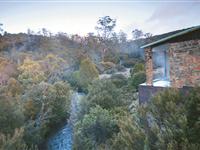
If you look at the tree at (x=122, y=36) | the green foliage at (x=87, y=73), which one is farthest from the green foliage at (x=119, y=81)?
the tree at (x=122, y=36)

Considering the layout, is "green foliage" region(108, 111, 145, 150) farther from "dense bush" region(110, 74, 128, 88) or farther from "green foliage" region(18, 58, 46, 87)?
"green foliage" region(18, 58, 46, 87)

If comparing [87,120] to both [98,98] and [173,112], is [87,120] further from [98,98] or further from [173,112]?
[173,112]

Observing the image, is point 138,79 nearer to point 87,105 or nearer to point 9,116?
point 87,105

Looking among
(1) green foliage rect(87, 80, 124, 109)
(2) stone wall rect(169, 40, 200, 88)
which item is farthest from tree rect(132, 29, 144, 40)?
(2) stone wall rect(169, 40, 200, 88)

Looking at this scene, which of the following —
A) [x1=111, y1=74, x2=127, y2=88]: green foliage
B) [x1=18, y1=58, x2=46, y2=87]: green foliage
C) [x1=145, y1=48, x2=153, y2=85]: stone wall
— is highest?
[x1=145, y1=48, x2=153, y2=85]: stone wall

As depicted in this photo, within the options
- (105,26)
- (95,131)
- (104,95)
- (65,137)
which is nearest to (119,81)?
(104,95)

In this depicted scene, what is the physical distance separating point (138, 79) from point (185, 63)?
13.7 metres

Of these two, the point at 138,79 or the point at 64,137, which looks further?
the point at 138,79

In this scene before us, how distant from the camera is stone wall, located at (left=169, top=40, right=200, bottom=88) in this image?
31.4ft

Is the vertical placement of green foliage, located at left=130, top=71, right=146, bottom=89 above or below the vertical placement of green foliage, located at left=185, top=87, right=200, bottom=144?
below

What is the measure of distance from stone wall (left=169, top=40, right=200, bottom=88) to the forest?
2.15 metres

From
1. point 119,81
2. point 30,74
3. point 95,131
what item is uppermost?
point 30,74

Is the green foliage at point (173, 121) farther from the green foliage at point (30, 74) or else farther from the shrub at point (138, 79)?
the green foliage at point (30, 74)

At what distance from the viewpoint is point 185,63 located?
9859mm
